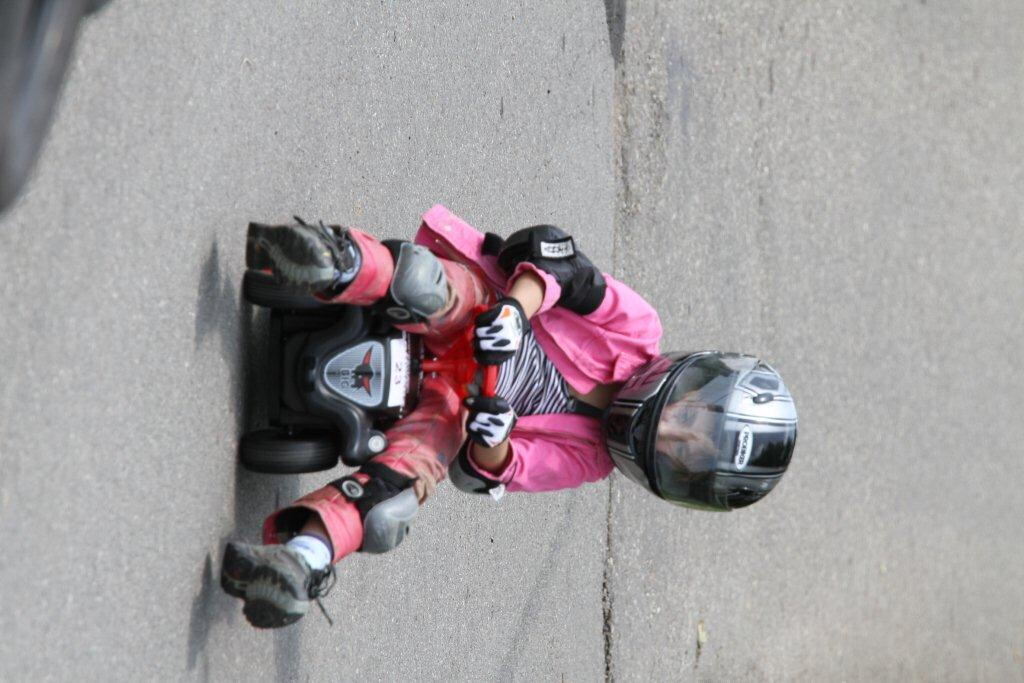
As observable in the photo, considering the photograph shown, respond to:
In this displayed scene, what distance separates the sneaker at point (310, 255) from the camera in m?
2.70

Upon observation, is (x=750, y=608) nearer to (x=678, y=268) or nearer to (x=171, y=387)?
(x=678, y=268)

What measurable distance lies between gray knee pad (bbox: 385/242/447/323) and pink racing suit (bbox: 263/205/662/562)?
9 cm

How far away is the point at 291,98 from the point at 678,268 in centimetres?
289

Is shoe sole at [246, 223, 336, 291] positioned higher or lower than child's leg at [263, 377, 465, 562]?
higher

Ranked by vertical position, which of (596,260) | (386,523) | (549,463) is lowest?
(386,523)

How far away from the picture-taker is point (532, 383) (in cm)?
344

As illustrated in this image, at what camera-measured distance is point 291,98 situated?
3.32 metres

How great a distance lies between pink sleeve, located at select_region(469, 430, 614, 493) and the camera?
338 centimetres

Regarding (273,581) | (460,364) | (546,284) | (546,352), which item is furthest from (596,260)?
(273,581)

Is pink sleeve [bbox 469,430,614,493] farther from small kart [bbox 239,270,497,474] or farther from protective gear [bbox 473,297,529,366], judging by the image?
protective gear [bbox 473,297,529,366]

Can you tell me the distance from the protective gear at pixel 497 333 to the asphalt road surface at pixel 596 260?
25.0 inches

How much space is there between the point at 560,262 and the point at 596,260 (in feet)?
6.71

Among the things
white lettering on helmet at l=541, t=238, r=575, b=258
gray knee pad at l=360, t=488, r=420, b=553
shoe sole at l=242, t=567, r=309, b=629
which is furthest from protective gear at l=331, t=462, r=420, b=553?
white lettering on helmet at l=541, t=238, r=575, b=258

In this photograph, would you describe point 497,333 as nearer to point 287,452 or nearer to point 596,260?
point 287,452
